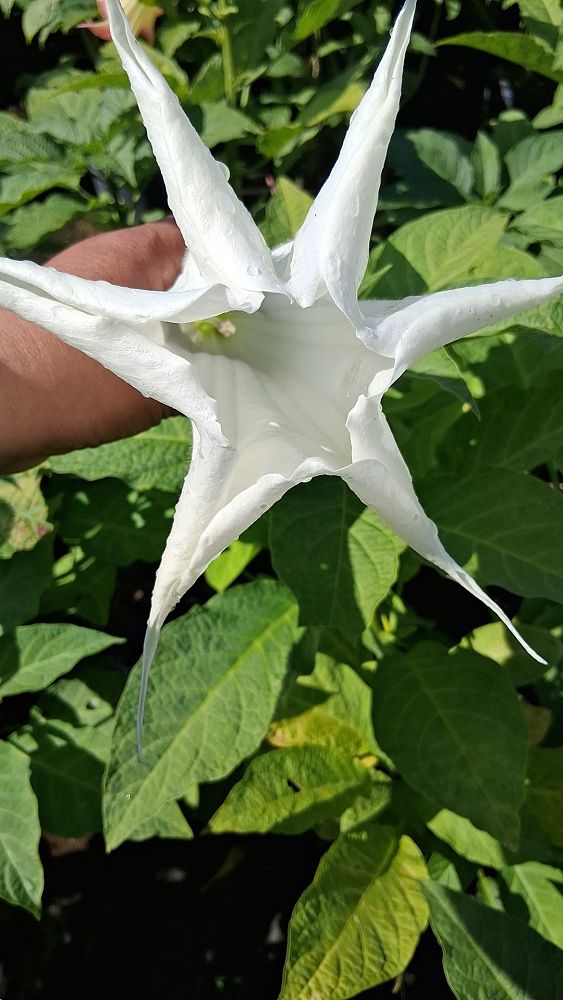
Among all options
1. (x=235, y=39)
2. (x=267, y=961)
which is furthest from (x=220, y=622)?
(x=235, y=39)

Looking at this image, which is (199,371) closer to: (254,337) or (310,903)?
(254,337)

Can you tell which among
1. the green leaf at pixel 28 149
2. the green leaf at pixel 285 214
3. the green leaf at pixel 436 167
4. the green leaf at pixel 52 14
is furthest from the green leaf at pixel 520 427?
the green leaf at pixel 52 14

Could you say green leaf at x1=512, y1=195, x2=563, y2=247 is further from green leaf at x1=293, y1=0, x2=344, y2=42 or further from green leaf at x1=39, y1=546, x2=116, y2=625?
green leaf at x1=39, y1=546, x2=116, y2=625

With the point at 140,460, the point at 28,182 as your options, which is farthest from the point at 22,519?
the point at 28,182

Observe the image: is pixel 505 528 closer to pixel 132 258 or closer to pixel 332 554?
pixel 332 554

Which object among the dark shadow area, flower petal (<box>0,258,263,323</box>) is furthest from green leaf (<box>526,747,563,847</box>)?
flower petal (<box>0,258,263,323</box>)

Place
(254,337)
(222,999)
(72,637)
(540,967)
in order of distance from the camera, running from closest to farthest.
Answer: (254,337)
(540,967)
(72,637)
(222,999)
